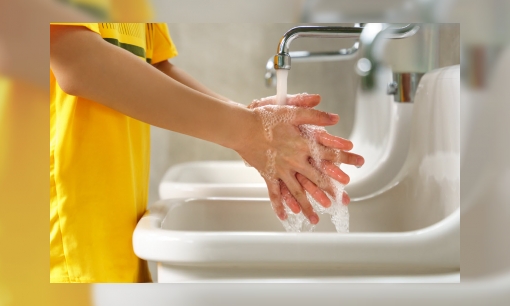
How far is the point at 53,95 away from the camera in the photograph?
1.72ft

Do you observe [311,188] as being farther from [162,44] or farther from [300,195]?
[162,44]

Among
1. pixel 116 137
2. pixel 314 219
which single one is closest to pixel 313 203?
pixel 314 219

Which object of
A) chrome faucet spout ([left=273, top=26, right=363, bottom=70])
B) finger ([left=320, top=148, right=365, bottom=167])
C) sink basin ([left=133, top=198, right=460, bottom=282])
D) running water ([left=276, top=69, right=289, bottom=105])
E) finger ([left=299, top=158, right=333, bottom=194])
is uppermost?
chrome faucet spout ([left=273, top=26, right=363, bottom=70])

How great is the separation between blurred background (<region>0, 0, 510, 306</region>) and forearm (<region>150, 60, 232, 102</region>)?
16cm

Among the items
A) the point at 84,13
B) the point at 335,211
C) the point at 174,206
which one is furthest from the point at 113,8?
the point at 335,211

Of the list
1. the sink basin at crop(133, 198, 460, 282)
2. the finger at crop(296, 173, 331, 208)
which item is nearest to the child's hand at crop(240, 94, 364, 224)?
the finger at crop(296, 173, 331, 208)

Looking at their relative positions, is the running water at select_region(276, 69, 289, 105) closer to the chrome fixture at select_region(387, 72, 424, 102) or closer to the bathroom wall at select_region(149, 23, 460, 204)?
the bathroom wall at select_region(149, 23, 460, 204)

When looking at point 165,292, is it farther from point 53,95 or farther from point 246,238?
point 53,95

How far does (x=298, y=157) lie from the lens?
1.81 feet

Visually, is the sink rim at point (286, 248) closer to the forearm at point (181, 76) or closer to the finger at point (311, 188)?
the finger at point (311, 188)

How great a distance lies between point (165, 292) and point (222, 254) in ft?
0.26

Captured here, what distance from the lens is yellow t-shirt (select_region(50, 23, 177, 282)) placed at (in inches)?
20.6

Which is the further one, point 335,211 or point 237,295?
point 335,211

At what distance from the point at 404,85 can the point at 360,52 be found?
0.11 m
